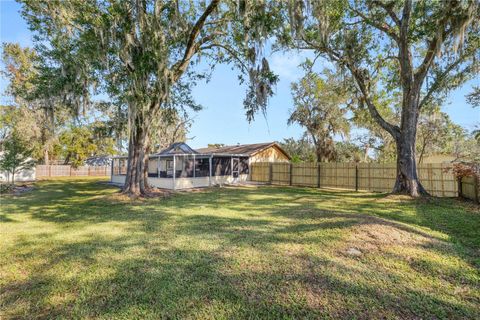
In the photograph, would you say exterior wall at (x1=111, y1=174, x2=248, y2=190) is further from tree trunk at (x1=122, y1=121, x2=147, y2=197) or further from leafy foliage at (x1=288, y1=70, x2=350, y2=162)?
leafy foliage at (x1=288, y1=70, x2=350, y2=162)

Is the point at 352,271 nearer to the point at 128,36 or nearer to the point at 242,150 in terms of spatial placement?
the point at 128,36

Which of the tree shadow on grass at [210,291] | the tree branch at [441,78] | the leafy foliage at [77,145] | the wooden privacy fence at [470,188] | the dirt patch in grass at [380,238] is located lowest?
the tree shadow on grass at [210,291]

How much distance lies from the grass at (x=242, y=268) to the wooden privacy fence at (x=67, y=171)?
23.2 m

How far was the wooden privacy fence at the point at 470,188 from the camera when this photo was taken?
8117 mm

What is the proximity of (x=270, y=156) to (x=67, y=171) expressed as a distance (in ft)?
74.1

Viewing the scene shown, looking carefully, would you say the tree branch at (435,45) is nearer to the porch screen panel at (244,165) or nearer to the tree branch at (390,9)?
the tree branch at (390,9)

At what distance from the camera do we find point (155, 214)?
7.09 metres

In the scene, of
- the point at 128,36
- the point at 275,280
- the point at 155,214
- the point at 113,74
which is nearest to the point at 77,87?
the point at 113,74

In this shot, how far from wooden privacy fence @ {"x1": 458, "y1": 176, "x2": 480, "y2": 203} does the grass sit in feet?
9.84

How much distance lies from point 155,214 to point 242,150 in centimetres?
1410

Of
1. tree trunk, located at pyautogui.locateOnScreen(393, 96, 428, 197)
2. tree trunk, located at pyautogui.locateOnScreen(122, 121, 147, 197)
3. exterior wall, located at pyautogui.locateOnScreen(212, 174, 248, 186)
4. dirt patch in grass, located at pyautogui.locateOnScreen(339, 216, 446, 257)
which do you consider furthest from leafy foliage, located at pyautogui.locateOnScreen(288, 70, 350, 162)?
dirt patch in grass, located at pyautogui.locateOnScreen(339, 216, 446, 257)

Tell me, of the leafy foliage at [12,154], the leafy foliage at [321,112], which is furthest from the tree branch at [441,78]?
the leafy foliage at [12,154]

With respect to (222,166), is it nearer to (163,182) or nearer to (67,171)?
(163,182)

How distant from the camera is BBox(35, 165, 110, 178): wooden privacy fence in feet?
80.4
